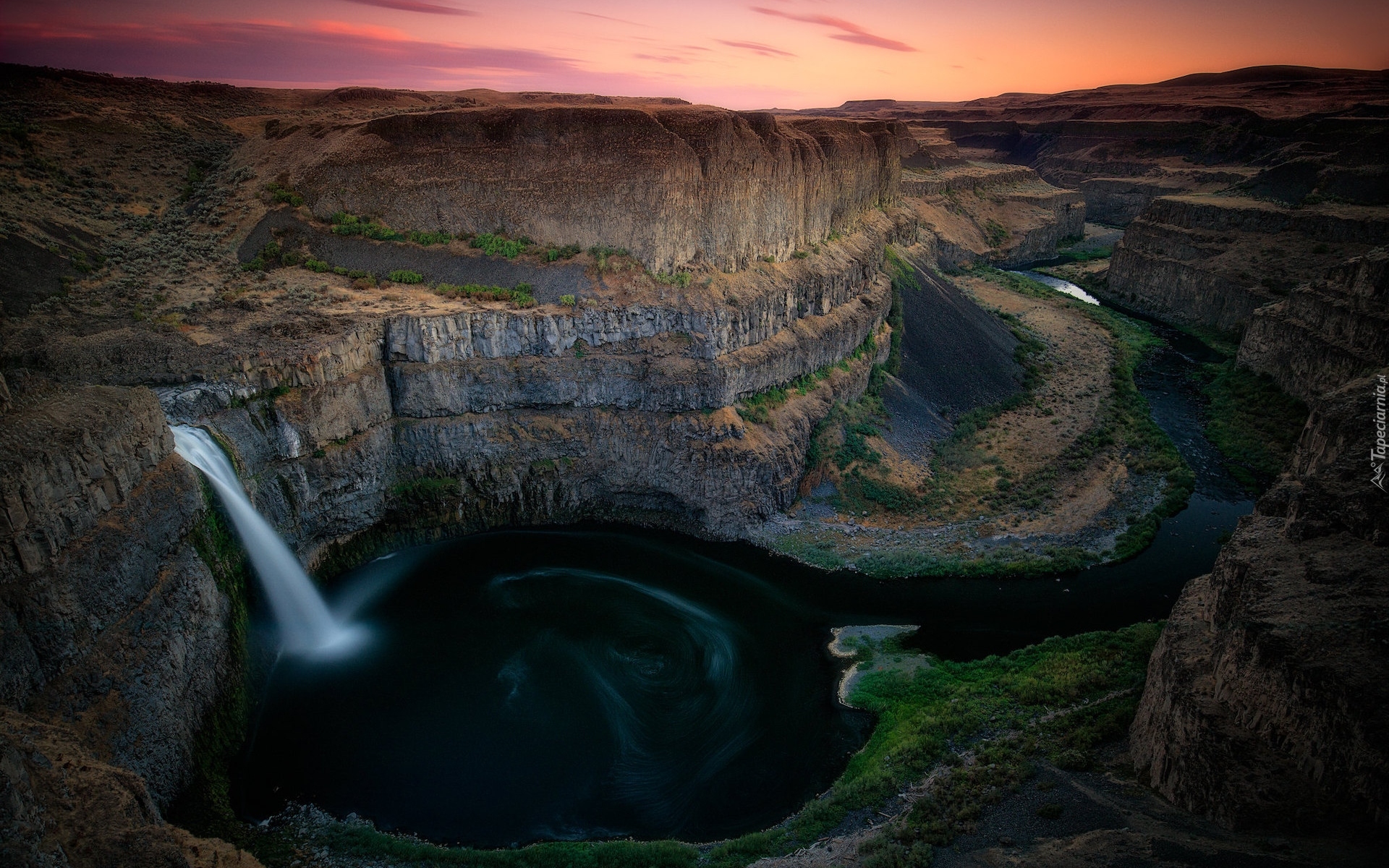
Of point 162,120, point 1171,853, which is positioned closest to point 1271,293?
point 1171,853

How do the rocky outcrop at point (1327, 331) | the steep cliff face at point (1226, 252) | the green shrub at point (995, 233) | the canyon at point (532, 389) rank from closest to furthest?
1. the canyon at point (532, 389)
2. the rocky outcrop at point (1327, 331)
3. the steep cliff face at point (1226, 252)
4. the green shrub at point (995, 233)

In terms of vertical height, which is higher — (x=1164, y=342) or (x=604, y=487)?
(x=1164, y=342)

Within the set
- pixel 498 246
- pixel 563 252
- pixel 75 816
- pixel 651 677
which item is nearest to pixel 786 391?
pixel 563 252

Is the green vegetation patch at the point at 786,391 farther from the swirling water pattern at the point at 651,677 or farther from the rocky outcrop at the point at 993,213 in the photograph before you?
the rocky outcrop at the point at 993,213

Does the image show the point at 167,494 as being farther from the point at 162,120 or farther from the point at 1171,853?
Answer: the point at 162,120

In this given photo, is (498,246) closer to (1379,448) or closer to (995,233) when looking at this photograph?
(1379,448)

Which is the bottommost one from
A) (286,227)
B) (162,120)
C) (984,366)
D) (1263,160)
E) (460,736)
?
(460,736)

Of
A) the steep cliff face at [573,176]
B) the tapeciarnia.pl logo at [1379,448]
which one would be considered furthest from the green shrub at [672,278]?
the tapeciarnia.pl logo at [1379,448]

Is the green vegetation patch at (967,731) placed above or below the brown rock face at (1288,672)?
below
